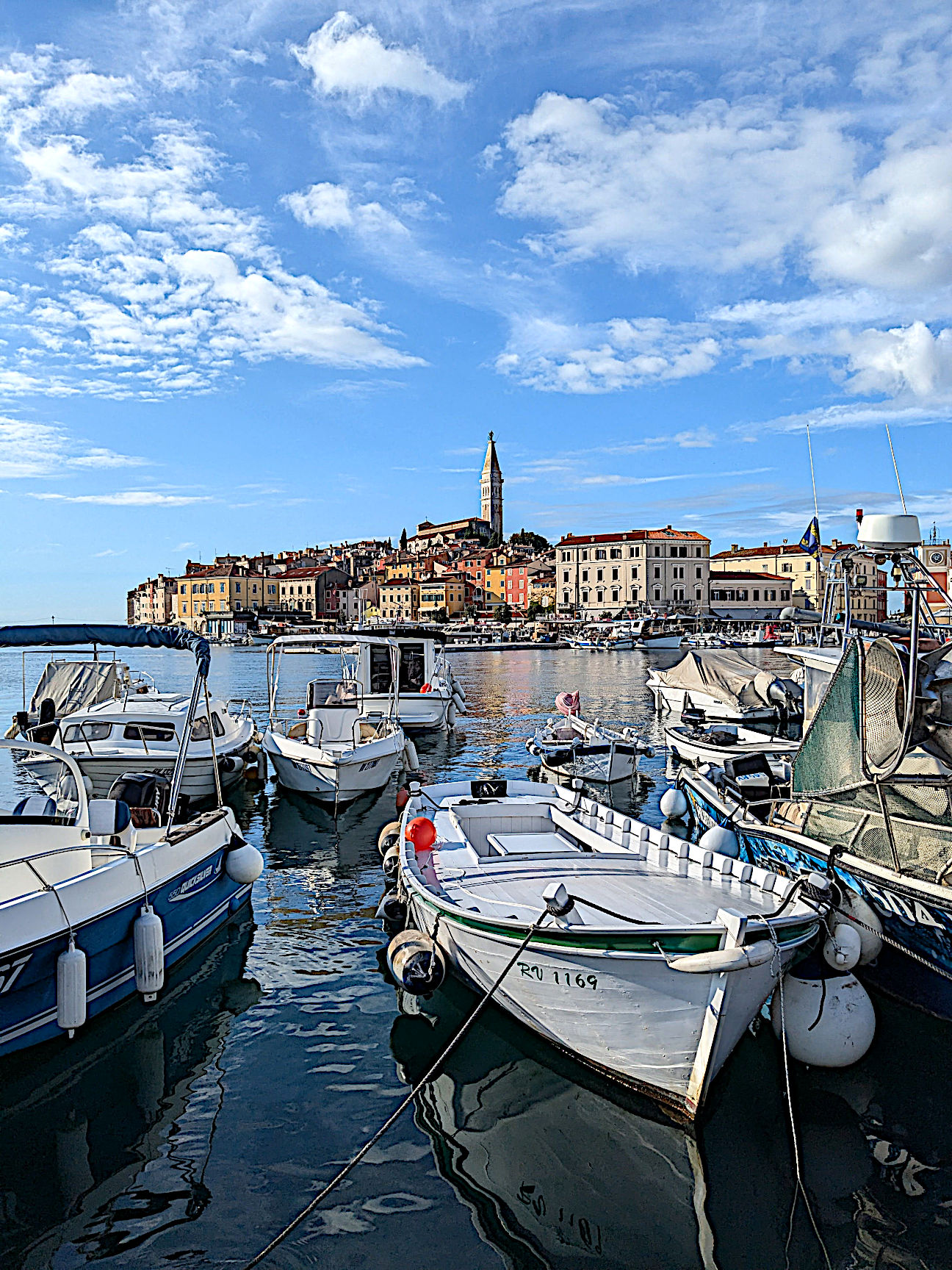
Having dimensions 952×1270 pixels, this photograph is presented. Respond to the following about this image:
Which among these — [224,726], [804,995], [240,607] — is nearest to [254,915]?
[804,995]

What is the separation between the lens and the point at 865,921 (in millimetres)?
8164

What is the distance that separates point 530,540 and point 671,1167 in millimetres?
175059

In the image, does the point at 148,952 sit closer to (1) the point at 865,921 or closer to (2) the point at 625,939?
(2) the point at 625,939

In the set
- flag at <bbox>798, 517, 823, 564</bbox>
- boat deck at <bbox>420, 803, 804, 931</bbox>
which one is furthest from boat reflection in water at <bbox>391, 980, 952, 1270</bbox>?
flag at <bbox>798, 517, 823, 564</bbox>

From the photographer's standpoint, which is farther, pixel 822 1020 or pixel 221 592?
pixel 221 592

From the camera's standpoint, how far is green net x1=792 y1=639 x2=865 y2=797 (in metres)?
8.77

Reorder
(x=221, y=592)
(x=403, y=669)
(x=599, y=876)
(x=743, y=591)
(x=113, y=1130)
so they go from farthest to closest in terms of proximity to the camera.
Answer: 1. (x=221, y=592)
2. (x=743, y=591)
3. (x=403, y=669)
4. (x=599, y=876)
5. (x=113, y=1130)

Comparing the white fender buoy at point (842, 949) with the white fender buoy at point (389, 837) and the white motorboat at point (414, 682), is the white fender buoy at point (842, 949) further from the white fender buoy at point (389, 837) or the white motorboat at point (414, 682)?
the white motorboat at point (414, 682)

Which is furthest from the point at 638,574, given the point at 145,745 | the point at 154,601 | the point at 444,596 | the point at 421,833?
the point at 421,833

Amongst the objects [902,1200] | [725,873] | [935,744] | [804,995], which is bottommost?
[902,1200]

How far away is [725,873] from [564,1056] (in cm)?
219

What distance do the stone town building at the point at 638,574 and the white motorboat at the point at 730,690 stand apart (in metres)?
97.3

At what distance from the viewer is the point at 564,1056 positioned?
287 inches

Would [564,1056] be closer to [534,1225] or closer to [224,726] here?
[534,1225]
